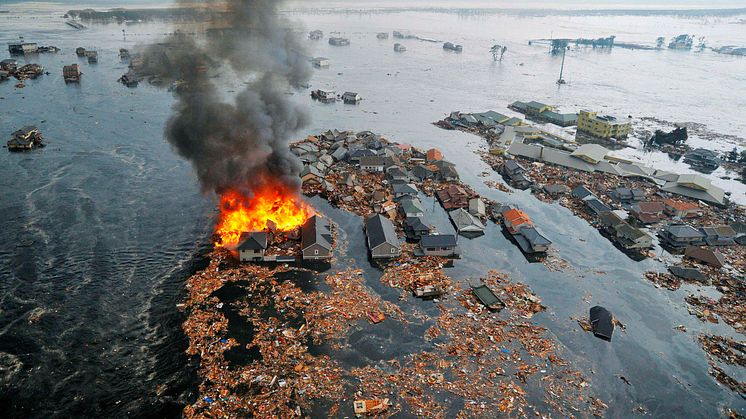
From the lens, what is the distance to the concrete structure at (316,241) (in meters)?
31.2

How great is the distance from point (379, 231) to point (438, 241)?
4.43m

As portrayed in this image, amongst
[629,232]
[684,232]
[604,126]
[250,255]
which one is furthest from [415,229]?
[604,126]

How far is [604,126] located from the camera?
61625mm

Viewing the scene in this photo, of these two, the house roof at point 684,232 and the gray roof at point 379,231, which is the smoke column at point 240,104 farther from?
the house roof at point 684,232

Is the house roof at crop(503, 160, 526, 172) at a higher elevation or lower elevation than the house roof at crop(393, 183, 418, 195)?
higher

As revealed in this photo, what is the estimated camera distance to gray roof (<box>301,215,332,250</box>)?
3148cm

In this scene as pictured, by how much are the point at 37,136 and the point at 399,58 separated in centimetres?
9218

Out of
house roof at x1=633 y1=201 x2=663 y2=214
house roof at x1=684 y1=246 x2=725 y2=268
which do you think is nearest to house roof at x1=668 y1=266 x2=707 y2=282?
house roof at x1=684 y1=246 x2=725 y2=268

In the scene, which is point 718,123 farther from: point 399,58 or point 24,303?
point 24,303

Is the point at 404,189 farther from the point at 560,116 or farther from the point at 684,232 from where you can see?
the point at 560,116

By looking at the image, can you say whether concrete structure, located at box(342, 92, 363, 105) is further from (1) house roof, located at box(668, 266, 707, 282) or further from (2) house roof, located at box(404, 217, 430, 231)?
(1) house roof, located at box(668, 266, 707, 282)

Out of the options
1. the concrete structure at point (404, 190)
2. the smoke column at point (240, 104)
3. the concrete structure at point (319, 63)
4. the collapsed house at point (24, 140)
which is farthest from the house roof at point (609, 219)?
the concrete structure at point (319, 63)

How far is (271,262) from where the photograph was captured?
31.2 m

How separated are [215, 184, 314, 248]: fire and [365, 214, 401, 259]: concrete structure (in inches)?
234
